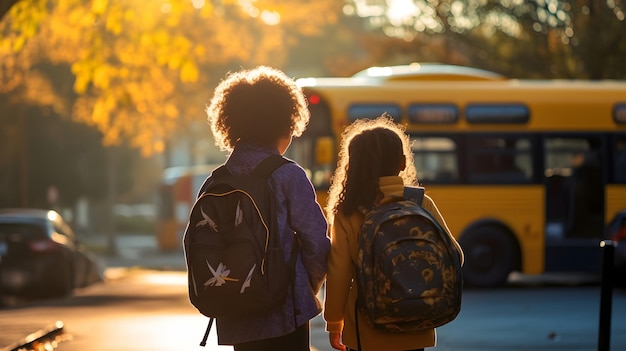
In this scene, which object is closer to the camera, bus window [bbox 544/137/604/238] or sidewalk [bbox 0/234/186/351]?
sidewalk [bbox 0/234/186/351]

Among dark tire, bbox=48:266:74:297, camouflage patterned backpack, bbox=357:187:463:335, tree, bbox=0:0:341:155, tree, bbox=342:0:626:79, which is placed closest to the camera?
camouflage patterned backpack, bbox=357:187:463:335

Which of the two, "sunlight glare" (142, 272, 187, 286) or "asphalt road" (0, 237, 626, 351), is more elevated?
"asphalt road" (0, 237, 626, 351)

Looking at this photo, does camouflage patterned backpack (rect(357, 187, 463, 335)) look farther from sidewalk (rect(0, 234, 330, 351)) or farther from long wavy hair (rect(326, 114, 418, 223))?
sidewalk (rect(0, 234, 330, 351))

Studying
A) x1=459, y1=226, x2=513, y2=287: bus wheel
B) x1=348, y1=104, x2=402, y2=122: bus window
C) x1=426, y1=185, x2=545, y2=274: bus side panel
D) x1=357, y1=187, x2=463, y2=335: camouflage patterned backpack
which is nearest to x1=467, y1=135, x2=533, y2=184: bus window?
x1=426, y1=185, x2=545, y2=274: bus side panel

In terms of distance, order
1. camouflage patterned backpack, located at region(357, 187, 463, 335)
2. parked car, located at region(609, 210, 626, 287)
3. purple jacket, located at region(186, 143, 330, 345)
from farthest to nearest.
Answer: parked car, located at region(609, 210, 626, 287) → camouflage patterned backpack, located at region(357, 187, 463, 335) → purple jacket, located at region(186, 143, 330, 345)

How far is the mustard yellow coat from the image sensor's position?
5957 millimetres

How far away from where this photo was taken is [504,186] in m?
19.6

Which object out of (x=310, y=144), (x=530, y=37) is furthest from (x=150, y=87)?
(x=310, y=144)

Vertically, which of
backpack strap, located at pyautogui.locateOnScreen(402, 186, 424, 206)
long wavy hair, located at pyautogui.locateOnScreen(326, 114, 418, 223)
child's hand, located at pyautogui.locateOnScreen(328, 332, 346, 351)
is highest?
long wavy hair, located at pyautogui.locateOnScreen(326, 114, 418, 223)

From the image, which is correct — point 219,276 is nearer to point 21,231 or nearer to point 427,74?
point 427,74

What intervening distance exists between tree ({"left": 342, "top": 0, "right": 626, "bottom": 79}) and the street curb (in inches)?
698

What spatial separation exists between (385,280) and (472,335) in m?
7.42

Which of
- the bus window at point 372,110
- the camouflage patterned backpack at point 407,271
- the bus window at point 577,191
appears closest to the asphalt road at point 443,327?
the bus window at point 577,191

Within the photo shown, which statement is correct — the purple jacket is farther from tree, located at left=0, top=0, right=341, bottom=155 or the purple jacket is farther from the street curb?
tree, located at left=0, top=0, right=341, bottom=155
